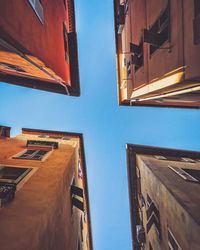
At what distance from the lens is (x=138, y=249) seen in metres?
19.5

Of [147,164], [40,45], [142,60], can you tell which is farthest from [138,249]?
Answer: [40,45]

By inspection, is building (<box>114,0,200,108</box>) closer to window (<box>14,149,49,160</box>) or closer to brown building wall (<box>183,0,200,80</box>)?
brown building wall (<box>183,0,200,80</box>)

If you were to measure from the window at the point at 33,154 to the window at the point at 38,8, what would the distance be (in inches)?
241

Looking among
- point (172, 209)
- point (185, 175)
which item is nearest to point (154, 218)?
point (185, 175)

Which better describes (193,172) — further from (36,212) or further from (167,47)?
(36,212)

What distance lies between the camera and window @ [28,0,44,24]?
657cm

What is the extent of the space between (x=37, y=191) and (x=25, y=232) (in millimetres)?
2182

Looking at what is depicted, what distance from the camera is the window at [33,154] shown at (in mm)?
10553

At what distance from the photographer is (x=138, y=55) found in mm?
11516

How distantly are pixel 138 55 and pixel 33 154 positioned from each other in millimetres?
7578

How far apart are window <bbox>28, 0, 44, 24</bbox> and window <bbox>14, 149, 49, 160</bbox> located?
6.12 meters

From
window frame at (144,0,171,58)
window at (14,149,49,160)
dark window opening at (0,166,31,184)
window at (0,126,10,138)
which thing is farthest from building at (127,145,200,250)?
window at (0,126,10,138)

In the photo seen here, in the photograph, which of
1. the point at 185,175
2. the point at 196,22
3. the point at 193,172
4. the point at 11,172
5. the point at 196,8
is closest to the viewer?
the point at 196,22

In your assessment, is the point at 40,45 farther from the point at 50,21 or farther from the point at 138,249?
the point at 138,249
